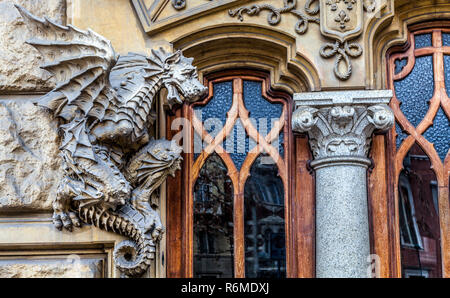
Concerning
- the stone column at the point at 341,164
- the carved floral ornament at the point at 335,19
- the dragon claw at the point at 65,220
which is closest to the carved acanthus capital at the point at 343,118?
the stone column at the point at 341,164

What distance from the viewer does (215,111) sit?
6.22m

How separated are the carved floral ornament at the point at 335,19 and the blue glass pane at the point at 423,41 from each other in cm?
50

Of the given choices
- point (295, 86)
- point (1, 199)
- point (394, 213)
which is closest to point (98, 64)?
point (1, 199)

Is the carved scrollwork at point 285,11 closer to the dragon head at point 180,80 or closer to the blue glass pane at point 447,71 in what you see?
the dragon head at point 180,80

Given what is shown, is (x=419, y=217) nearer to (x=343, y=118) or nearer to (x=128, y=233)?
(x=343, y=118)

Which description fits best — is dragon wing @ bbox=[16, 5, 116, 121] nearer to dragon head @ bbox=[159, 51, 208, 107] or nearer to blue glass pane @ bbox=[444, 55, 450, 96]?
dragon head @ bbox=[159, 51, 208, 107]

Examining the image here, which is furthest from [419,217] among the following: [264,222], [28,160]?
[28,160]

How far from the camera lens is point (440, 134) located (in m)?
6.03

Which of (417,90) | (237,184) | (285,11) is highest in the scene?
(285,11)

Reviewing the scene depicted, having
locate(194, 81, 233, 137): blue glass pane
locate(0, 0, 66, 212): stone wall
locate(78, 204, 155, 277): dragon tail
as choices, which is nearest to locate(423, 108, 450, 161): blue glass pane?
locate(194, 81, 233, 137): blue glass pane

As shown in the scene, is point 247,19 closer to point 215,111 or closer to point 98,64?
point 215,111

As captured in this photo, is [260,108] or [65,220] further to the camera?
[260,108]

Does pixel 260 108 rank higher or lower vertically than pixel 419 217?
higher

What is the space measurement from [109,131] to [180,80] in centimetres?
58
